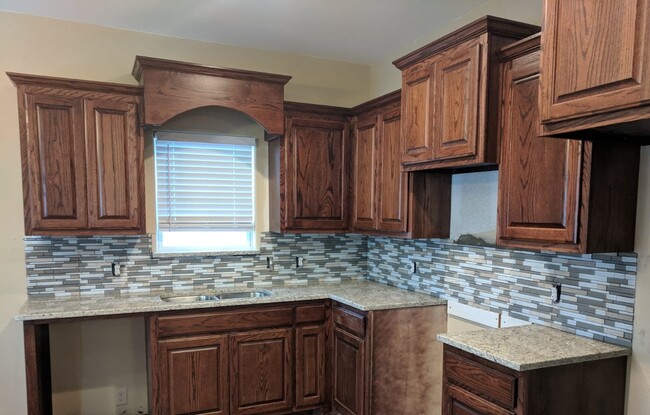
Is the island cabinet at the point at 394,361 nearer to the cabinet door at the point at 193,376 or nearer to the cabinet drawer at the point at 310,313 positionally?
the cabinet drawer at the point at 310,313

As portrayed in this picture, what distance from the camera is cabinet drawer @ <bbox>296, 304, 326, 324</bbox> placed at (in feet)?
9.15

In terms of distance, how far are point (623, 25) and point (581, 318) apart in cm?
126

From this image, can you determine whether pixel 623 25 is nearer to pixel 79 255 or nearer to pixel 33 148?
pixel 33 148

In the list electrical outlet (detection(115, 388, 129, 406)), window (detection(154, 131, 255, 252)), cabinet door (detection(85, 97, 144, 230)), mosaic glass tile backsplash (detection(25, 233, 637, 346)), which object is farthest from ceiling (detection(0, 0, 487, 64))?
electrical outlet (detection(115, 388, 129, 406))

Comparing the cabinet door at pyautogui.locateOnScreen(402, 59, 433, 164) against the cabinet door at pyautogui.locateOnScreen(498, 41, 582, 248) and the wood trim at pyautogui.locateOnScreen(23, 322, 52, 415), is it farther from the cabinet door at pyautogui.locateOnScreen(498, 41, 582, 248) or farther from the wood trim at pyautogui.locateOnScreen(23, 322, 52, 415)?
the wood trim at pyautogui.locateOnScreen(23, 322, 52, 415)

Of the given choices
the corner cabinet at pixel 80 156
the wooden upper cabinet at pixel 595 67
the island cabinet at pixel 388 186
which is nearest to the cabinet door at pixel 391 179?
the island cabinet at pixel 388 186

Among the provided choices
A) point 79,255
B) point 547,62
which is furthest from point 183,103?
point 547,62

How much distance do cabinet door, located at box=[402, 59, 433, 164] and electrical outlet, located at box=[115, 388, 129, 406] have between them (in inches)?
97.3

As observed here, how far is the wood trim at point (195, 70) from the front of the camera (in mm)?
2510

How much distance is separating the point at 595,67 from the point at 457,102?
0.80 metres

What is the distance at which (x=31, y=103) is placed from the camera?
7.84ft

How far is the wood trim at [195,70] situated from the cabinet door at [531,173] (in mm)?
1547

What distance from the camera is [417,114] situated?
2.33 meters

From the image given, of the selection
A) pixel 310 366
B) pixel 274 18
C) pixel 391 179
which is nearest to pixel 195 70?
pixel 274 18
